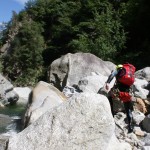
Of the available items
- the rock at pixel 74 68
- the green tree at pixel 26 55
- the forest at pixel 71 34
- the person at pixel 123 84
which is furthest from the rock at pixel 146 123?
the green tree at pixel 26 55

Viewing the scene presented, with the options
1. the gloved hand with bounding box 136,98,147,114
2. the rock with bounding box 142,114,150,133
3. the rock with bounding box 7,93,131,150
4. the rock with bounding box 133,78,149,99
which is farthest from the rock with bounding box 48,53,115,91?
the rock with bounding box 7,93,131,150

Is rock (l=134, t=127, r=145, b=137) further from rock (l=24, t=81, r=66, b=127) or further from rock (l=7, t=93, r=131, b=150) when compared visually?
rock (l=7, t=93, r=131, b=150)

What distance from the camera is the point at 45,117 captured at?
23.1 ft

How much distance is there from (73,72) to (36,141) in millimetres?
13459

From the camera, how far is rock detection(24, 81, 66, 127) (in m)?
11.4

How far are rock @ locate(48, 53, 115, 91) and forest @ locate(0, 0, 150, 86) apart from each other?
26.0 feet

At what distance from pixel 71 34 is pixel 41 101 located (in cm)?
3261

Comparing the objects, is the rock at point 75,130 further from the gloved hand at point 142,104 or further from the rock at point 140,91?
the rock at point 140,91

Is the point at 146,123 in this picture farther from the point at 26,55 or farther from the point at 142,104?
the point at 26,55

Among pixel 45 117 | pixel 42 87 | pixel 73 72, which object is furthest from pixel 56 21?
pixel 45 117

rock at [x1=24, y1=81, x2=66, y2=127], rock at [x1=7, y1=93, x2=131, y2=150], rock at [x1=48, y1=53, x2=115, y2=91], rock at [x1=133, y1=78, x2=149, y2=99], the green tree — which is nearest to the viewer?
rock at [x1=7, y1=93, x2=131, y2=150]

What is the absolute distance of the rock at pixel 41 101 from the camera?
37.3 feet

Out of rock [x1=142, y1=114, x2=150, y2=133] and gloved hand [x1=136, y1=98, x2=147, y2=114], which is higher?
Answer: gloved hand [x1=136, y1=98, x2=147, y2=114]

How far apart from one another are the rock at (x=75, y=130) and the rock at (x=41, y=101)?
4.20 m
